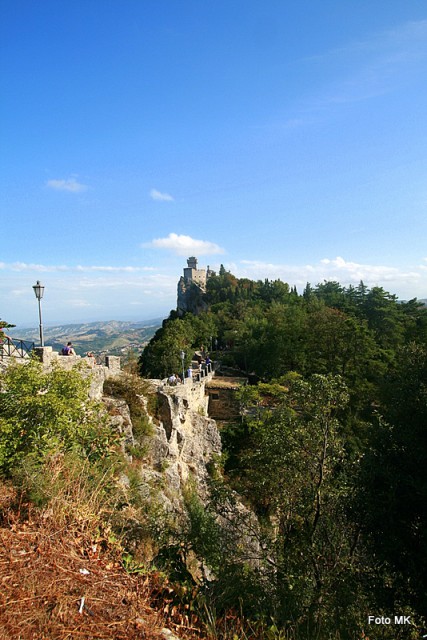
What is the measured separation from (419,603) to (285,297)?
64686 mm

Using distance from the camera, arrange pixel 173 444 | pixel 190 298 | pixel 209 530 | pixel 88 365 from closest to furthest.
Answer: pixel 209 530, pixel 88 365, pixel 173 444, pixel 190 298

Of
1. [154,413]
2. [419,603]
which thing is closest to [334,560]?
[419,603]

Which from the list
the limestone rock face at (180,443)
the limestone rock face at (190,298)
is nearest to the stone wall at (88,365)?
the limestone rock face at (180,443)

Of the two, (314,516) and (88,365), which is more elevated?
(88,365)

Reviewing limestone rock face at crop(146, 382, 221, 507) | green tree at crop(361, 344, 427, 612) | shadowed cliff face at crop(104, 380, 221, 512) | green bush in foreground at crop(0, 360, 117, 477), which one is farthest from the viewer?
limestone rock face at crop(146, 382, 221, 507)

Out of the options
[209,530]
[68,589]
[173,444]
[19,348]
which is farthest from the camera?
[173,444]

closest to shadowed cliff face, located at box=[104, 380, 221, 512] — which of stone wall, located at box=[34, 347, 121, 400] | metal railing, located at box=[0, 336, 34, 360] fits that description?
stone wall, located at box=[34, 347, 121, 400]

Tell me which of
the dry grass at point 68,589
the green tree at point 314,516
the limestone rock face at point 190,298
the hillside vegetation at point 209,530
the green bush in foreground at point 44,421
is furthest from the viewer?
the limestone rock face at point 190,298

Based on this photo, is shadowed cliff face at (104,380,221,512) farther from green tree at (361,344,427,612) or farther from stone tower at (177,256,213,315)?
stone tower at (177,256,213,315)

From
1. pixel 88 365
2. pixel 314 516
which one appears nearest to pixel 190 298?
pixel 88 365

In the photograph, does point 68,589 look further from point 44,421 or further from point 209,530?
point 209,530

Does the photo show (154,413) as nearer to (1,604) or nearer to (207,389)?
(1,604)

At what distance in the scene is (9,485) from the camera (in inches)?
230

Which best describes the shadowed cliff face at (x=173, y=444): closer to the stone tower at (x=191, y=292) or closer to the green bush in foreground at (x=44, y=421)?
the green bush in foreground at (x=44, y=421)
